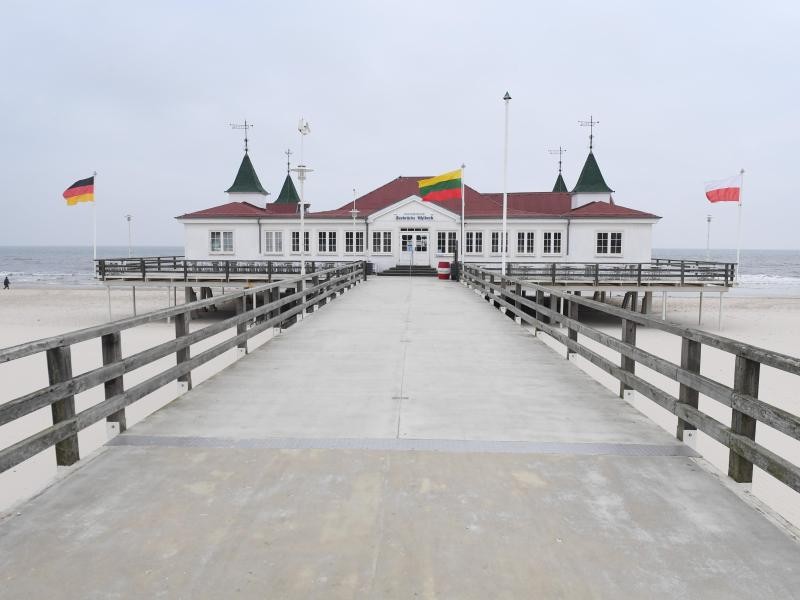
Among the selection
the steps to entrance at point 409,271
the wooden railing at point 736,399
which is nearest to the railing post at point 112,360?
the wooden railing at point 736,399

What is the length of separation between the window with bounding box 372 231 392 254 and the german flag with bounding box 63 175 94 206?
596 inches

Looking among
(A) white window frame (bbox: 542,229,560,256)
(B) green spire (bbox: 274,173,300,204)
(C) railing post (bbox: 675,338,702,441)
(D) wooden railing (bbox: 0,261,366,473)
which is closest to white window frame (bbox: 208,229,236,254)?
(B) green spire (bbox: 274,173,300,204)

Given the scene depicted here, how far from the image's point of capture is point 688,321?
101 feet

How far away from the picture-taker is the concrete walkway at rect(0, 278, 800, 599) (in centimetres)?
312

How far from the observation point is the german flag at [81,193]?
31.7 m

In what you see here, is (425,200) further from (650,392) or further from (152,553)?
(152,553)

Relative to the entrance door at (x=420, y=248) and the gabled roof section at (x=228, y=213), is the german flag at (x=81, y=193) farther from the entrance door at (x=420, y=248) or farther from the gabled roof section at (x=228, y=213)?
the entrance door at (x=420, y=248)

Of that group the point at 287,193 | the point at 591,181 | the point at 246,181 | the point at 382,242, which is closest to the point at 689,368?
the point at 382,242

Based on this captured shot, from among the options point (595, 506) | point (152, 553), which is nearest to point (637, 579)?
point (595, 506)

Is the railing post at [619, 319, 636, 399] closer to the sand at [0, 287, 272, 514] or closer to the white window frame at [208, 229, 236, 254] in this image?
the sand at [0, 287, 272, 514]

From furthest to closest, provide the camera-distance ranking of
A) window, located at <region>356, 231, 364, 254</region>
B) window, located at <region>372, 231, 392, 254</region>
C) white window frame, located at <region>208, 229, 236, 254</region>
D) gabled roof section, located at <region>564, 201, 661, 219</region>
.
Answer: white window frame, located at <region>208, 229, 236, 254</region>, window, located at <region>372, 231, 392, 254</region>, window, located at <region>356, 231, 364, 254</region>, gabled roof section, located at <region>564, 201, 661, 219</region>

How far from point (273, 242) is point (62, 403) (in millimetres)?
32289

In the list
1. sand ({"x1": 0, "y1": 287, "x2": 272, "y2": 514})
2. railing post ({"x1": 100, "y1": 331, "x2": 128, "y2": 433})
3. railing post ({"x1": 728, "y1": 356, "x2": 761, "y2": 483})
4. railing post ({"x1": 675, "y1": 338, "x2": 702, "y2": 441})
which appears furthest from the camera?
sand ({"x1": 0, "y1": 287, "x2": 272, "y2": 514})

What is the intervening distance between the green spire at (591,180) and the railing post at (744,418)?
37.0m
